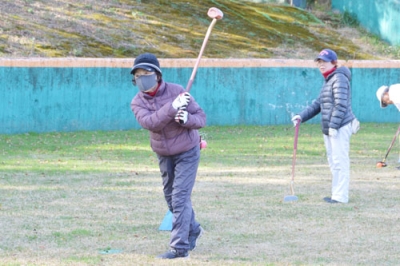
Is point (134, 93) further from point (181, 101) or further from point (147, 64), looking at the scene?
point (181, 101)

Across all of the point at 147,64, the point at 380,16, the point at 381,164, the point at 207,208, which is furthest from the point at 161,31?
the point at 147,64

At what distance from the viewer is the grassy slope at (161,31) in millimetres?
22141

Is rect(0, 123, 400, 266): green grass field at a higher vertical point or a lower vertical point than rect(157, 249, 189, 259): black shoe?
lower

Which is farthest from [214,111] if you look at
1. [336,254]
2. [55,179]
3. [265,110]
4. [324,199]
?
[336,254]

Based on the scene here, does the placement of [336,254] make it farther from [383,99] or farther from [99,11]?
[99,11]

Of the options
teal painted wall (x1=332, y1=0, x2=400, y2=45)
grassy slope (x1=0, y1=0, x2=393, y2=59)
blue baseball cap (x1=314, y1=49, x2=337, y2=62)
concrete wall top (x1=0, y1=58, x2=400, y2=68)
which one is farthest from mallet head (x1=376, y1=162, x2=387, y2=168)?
teal painted wall (x1=332, y1=0, x2=400, y2=45)

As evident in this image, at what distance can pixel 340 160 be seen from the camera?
10.2 m

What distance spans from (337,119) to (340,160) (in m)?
0.54

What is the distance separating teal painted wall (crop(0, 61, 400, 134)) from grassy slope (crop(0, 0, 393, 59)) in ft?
5.20

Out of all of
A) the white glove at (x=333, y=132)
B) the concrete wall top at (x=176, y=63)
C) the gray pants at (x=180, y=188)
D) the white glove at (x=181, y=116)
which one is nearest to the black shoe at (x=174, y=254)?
the gray pants at (x=180, y=188)

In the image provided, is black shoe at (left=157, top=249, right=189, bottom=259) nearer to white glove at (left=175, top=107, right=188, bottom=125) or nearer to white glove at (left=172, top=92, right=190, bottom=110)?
white glove at (left=175, top=107, right=188, bottom=125)

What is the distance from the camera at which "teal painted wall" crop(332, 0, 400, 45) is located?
29.7 m

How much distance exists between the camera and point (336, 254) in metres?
7.57

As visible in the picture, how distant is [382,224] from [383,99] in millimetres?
1475
